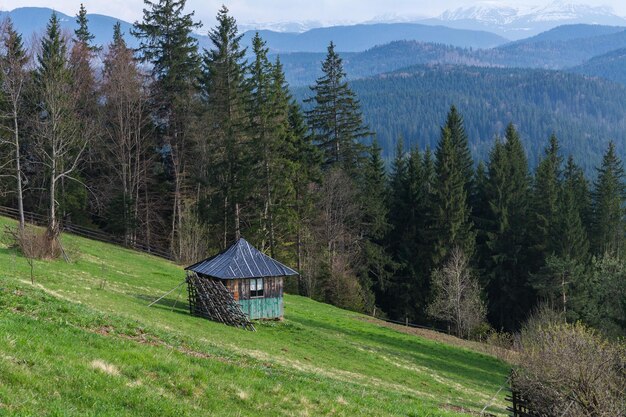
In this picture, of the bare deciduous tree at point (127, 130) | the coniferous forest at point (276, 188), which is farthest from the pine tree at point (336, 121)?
the bare deciduous tree at point (127, 130)

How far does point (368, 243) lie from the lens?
6100 centimetres

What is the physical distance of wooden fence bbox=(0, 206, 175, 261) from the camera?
165ft

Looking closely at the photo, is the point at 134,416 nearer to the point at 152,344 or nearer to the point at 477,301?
the point at 152,344

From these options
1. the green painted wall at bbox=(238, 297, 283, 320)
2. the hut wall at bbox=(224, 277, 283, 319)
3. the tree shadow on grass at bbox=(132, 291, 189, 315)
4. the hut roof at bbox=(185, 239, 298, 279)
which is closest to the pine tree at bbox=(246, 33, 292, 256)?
the hut roof at bbox=(185, 239, 298, 279)

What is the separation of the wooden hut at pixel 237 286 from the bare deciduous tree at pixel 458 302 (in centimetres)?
2201

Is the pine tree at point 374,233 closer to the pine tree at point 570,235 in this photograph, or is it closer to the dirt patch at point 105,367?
the pine tree at point 570,235

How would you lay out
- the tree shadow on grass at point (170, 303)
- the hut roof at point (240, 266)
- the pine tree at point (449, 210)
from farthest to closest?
the pine tree at point (449, 210)
the hut roof at point (240, 266)
the tree shadow on grass at point (170, 303)

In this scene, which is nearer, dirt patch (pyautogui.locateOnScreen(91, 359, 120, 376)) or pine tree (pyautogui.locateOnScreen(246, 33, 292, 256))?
dirt patch (pyautogui.locateOnScreen(91, 359, 120, 376))

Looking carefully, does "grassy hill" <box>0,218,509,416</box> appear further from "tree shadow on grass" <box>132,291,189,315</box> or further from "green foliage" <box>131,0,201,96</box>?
"green foliage" <box>131,0,201,96</box>

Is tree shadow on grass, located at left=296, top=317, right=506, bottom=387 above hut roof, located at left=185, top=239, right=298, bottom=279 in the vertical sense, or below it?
below

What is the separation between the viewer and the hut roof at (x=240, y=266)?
32094mm

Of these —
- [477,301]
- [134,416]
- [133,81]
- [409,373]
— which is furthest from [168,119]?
[134,416]

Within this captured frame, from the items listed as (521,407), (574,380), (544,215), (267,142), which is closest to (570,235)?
(544,215)

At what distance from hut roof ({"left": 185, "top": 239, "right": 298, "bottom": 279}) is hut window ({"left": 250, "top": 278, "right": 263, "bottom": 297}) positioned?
0.36 meters
